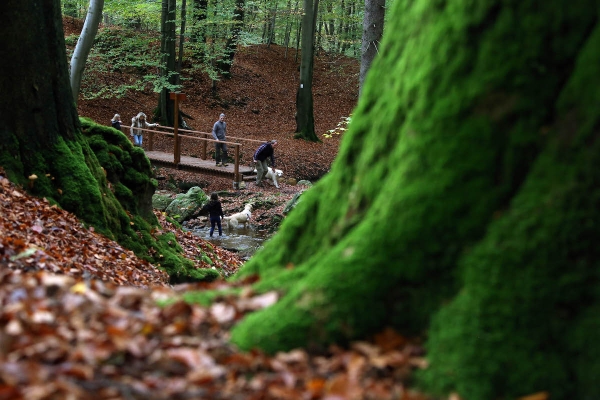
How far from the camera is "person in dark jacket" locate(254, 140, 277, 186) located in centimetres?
2036

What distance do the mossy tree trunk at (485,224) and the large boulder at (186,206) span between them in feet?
51.4

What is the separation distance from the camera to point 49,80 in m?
7.82

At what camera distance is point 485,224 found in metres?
2.54

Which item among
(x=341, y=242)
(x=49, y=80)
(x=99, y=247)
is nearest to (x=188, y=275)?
(x=99, y=247)

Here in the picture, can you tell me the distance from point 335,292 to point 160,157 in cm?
2007

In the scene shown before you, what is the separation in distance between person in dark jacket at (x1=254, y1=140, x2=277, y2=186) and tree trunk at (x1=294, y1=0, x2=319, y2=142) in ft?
21.6

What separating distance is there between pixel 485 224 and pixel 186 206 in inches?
654

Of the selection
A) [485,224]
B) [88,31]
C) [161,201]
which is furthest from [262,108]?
[485,224]

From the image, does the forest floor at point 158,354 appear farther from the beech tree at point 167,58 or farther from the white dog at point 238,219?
the beech tree at point 167,58

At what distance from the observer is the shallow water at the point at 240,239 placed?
15.1 m

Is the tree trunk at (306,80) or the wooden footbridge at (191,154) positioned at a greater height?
the tree trunk at (306,80)

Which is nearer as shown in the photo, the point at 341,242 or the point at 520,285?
the point at 520,285

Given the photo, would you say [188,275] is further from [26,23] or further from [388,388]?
[388,388]

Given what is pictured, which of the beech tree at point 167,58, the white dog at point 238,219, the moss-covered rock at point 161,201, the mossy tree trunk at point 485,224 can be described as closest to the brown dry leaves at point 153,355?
the mossy tree trunk at point 485,224
